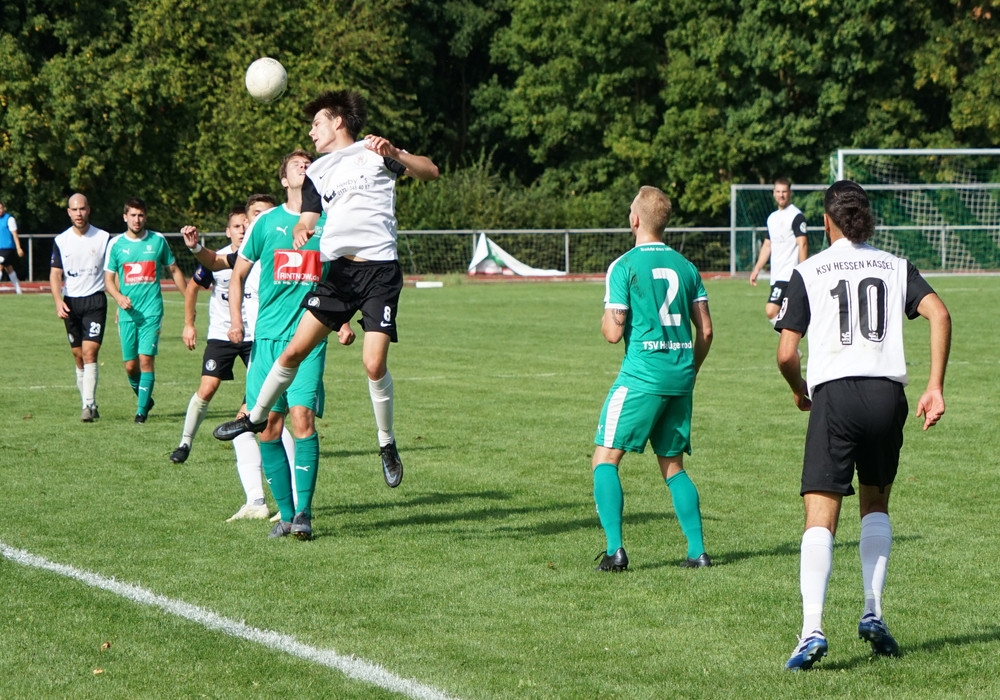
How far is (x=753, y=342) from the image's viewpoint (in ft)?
67.4

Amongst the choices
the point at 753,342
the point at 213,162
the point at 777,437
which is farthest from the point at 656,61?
the point at 777,437

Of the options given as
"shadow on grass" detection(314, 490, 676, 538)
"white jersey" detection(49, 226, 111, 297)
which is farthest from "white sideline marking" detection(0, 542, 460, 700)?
"white jersey" detection(49, 226, 111, 297)

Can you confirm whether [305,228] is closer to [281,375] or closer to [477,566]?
[281,375]

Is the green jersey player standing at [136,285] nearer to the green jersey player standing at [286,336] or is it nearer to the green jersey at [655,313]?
the green jersey player standing at [286,336]

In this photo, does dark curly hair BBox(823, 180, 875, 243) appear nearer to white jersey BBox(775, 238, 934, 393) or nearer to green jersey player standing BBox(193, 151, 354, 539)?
white jersey BBox(775, 238, 934, 393)

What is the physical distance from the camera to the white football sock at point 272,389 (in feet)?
24.5

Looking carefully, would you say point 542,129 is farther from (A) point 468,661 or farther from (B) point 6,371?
(A) point 468,661

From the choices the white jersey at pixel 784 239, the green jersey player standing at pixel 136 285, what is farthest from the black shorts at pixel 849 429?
the white jersey at pixel 784 239

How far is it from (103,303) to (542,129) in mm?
39742

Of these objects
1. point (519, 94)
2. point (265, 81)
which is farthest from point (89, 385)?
point (519, 94)

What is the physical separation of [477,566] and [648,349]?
145 centimetres

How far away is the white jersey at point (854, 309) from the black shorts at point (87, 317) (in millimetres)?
9999

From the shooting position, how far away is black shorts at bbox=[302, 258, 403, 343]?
7355mm

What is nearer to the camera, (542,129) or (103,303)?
(103,303)
